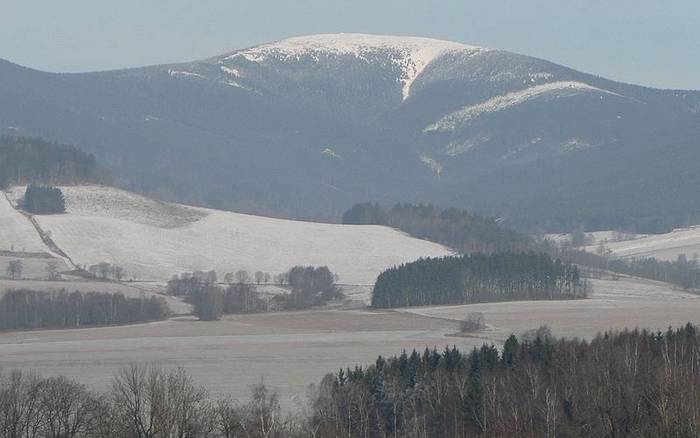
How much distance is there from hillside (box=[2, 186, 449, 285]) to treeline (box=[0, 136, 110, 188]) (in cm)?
487

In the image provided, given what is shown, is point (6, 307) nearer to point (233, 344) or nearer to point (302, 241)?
point (233, 344)

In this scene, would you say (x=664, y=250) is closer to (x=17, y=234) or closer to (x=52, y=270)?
(x=17, y=234)

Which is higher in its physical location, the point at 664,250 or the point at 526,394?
the point at 664,250

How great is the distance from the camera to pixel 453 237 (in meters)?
174

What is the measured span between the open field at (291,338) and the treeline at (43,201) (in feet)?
164

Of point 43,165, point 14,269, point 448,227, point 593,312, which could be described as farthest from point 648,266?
point 14,269

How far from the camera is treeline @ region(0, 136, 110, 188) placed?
176750mm

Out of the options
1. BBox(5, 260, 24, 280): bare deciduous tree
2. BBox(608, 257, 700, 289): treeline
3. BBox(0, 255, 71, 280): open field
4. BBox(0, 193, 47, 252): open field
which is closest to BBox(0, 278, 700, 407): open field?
BBox(0, 255, 71, 280): open field

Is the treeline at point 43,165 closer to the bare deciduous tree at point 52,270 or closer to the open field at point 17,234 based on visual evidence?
the open field at point 17,234

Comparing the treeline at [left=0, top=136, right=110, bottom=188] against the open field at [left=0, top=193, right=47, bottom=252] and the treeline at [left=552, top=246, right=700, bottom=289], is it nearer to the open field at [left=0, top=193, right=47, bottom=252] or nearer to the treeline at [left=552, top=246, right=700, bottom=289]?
the open field at [left=0, top=193, right=47, bottom=252]

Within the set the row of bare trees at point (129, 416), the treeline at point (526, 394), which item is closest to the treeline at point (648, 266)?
the treeline at point (526, 394)

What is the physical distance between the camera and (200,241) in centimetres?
15338

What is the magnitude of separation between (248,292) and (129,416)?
75758 mm

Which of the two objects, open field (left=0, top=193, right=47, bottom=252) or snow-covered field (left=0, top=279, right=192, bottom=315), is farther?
open field (left=0, top=193, right=47, bottom=252)
